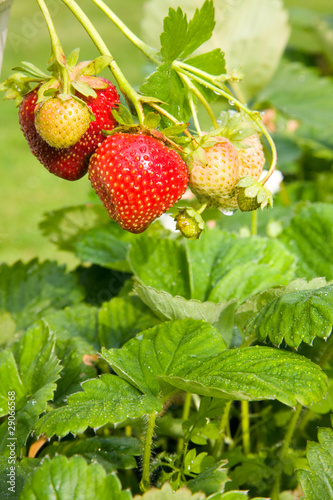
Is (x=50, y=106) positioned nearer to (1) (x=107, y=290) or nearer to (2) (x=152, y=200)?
(2) (x=152, y=200)

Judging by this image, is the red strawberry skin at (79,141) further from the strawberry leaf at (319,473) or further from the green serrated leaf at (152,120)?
the strawberry leaf at (319,473)

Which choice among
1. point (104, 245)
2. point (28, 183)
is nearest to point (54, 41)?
point (104, 245)

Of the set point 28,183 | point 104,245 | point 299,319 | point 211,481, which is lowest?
point 28,183

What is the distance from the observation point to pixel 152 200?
539mm

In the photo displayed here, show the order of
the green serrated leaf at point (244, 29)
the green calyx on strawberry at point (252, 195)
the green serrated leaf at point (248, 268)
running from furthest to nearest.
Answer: the green serrated leaf at point (244, 29) → the green serrated leaf at point (248, 268) → the green calyx on strawberry at point (252, 195)

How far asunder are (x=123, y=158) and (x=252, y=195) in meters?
0.13

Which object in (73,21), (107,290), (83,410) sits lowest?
(73,21)

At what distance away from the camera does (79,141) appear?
1.86ft

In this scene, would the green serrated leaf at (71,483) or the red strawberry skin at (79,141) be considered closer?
the green serrated leaf at (71,483)

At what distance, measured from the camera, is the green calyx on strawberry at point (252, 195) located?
53 cm

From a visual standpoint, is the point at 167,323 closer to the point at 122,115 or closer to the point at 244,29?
the point at 122,115

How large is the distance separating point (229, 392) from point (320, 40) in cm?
130

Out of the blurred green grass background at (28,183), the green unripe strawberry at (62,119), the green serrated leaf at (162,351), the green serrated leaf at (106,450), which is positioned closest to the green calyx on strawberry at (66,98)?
the green unripe strawberry at (62,119)

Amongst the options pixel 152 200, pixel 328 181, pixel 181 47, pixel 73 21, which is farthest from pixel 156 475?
pixel 73 21
